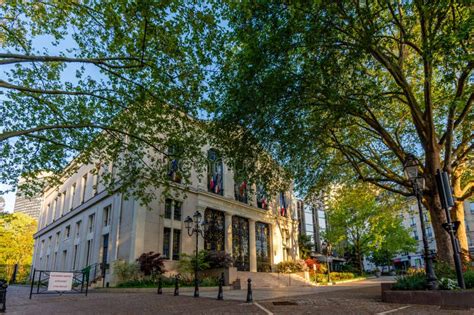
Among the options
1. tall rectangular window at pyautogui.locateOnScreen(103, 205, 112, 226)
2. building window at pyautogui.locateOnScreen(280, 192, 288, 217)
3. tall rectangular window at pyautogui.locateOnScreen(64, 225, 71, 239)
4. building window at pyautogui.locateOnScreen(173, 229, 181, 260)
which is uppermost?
building window at pyautogui.locateOnScreen(280, 192, 288, 217)

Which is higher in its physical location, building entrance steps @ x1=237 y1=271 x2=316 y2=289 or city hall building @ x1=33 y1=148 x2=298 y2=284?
city hall building @ x1=33 y1=148 x2=298 y2=284

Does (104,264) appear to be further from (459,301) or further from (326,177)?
(459,301)

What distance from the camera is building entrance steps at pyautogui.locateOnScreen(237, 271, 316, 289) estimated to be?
21166 mm

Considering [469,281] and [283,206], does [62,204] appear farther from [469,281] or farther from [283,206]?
[469,281]

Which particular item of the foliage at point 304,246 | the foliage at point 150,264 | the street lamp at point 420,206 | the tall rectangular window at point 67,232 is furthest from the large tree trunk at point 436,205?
the tall rectangular window at point 67,232

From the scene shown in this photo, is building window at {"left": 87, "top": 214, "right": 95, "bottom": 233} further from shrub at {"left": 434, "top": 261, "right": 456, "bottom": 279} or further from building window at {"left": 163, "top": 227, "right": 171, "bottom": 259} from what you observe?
shrub at {"left": 434, "top": 261, "right": 456, "bottom": 279}

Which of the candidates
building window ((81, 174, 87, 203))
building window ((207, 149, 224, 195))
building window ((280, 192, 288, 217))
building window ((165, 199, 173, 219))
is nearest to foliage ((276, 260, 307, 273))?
building window ((280, 192, 288, 217))

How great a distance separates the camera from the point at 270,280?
22.9 metres

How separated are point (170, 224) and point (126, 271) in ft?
15.0

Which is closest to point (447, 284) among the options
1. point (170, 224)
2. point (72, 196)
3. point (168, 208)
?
point (170, 224)

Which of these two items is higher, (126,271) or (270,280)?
(126,271)

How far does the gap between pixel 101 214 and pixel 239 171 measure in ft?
45.9

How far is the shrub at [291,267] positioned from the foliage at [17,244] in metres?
38.2

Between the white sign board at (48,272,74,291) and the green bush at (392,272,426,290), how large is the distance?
12867mm
